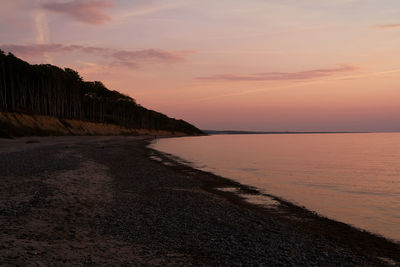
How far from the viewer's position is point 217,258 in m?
8.59

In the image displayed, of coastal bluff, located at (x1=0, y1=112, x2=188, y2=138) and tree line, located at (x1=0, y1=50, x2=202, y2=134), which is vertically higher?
tree line, located at (x1=0, y1=50, x2=202, y2=134)

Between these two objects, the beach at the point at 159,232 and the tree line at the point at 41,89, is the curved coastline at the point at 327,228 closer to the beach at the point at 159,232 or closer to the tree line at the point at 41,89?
the beach at the point at 159,232

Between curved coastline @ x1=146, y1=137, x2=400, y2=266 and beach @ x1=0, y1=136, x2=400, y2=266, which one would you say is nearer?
beach @ x1=0, y1=136, x2=400, y2=266

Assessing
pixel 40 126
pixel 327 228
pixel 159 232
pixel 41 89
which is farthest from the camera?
pixel 41 89

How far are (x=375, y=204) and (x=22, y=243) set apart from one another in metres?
20.1

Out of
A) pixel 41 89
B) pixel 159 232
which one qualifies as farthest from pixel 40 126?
pixel 159 232

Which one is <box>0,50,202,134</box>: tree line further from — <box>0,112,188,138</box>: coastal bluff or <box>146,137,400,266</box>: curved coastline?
<box>146,137,400,266</box>: curved coastline

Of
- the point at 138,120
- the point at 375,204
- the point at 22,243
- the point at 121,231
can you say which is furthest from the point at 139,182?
the point at 138,120

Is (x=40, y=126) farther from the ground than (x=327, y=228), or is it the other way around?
(x=40, y=126)

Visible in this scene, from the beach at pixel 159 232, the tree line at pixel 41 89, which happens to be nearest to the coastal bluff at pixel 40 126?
the tree line at pixel 41 89

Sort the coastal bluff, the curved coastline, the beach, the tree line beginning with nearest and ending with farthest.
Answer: the beach, the curved coastline, the coastal bluff, the tree line

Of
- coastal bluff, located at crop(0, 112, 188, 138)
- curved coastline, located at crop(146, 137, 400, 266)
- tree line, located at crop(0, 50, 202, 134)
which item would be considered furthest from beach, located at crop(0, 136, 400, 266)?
tree line, located at crop(0, 50, 202, 134)

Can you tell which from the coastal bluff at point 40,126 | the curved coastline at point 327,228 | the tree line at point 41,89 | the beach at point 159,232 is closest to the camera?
the beach at point 159,232

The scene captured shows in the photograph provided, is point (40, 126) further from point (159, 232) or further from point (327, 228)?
point (327, 228)
